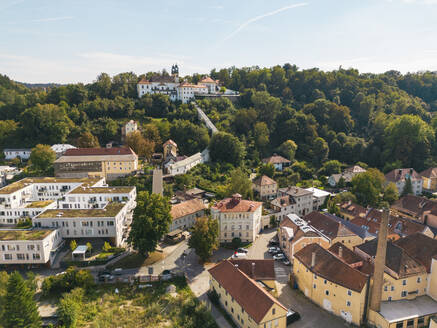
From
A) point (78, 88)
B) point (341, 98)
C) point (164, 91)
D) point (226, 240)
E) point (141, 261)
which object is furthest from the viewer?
point (341, 98)

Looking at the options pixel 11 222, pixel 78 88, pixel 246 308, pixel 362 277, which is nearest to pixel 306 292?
pixel 362 277

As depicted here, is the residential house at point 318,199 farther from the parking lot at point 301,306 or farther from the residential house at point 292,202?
the parking lot at point 301,306

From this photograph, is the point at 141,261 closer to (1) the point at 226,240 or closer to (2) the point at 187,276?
(2) the point at 187,276

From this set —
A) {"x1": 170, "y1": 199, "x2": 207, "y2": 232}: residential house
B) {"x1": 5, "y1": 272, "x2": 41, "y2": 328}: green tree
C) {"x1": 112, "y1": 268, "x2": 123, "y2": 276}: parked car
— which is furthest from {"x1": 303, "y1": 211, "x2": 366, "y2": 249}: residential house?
{"x1": 5, "y1": 272, "x2": 41, "y2": 328}: green tree

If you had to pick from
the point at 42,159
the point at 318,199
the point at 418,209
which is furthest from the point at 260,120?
the point at 42,159

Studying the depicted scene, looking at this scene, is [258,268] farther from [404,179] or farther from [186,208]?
[404,179]

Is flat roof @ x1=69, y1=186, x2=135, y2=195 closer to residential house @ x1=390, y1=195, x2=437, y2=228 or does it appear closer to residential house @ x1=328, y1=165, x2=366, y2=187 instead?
residential house @ x1=328, y1=165, x2=366, y2=187
